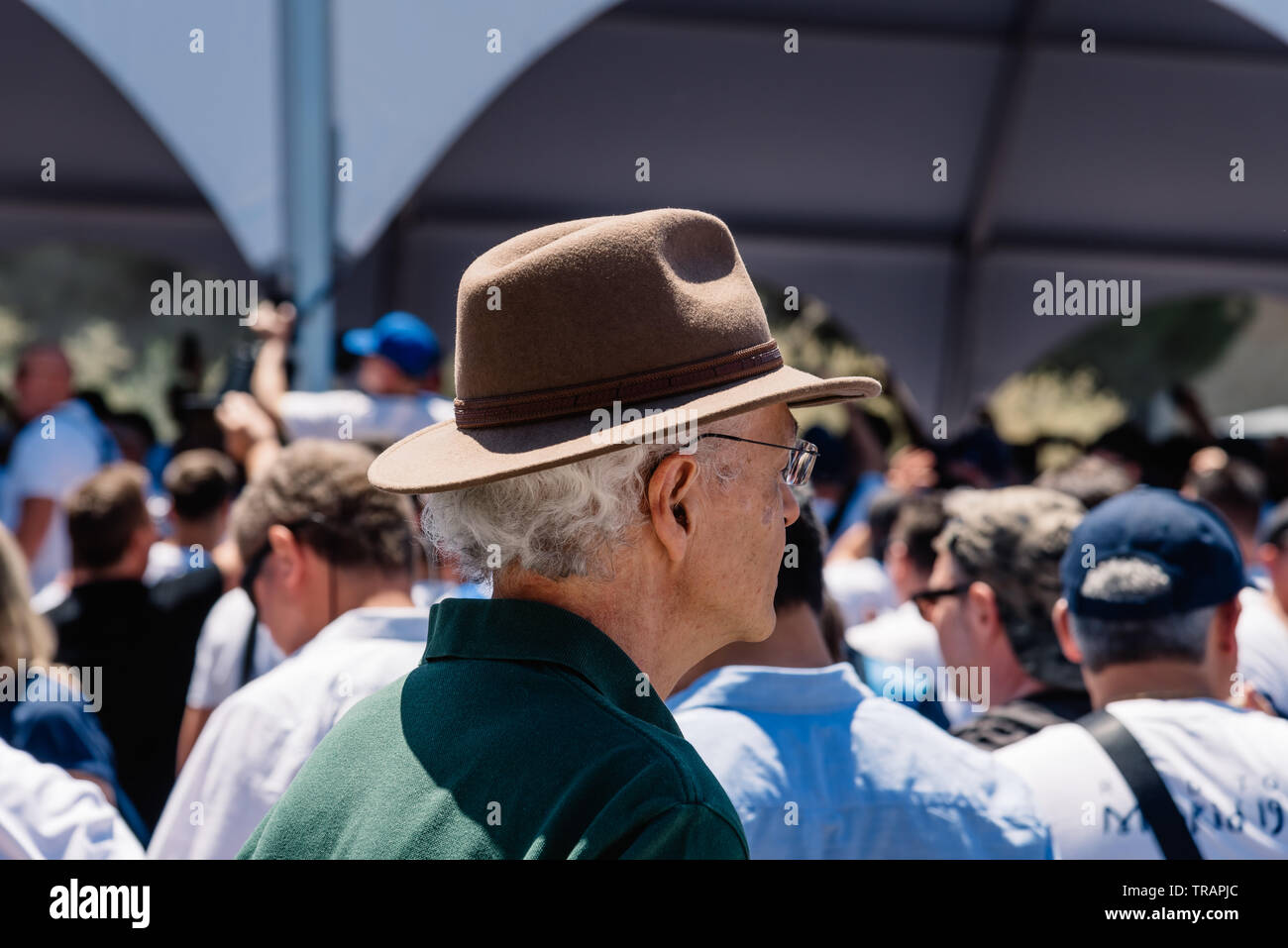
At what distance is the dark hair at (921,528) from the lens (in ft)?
13.3

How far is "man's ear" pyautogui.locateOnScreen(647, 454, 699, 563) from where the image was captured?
1.40 metres

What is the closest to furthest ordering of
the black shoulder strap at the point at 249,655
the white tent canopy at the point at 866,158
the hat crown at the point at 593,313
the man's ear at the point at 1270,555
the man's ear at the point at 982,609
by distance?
the hat crown at the point at 593,313 → the man's ear at the point at 982,609 → the black shoulder strap at the point at 249,655 → the man's ear at the point at 1270,555 → the white tent canopy at the point at 866,158

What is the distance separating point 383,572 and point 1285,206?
874 cm

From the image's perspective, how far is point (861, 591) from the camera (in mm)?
4773

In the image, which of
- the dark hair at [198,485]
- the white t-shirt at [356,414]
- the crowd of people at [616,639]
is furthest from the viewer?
the white t-shirt at [356,414]

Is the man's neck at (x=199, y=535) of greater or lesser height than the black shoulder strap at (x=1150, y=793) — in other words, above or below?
above

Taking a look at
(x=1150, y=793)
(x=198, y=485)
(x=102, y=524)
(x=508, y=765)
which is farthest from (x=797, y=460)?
(x=198, y=485)

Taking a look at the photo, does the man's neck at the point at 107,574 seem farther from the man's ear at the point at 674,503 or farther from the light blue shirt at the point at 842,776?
the man's ear at the point at 674,503

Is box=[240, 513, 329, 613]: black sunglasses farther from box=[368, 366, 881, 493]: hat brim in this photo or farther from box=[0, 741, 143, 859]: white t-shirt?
box=[368, 366, 881, 493]: hat brim

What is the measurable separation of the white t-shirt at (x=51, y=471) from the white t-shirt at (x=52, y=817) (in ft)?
10.4

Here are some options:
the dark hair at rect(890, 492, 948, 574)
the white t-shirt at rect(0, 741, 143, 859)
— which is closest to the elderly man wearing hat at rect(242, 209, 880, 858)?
the white t-shirt at rect(0, 741, 143, 859)

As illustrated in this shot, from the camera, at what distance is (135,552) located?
3.58 meters

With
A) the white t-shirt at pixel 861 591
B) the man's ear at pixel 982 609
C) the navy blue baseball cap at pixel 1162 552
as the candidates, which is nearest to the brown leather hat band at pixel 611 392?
the navy blue baseball cap at pixel 1162 552
